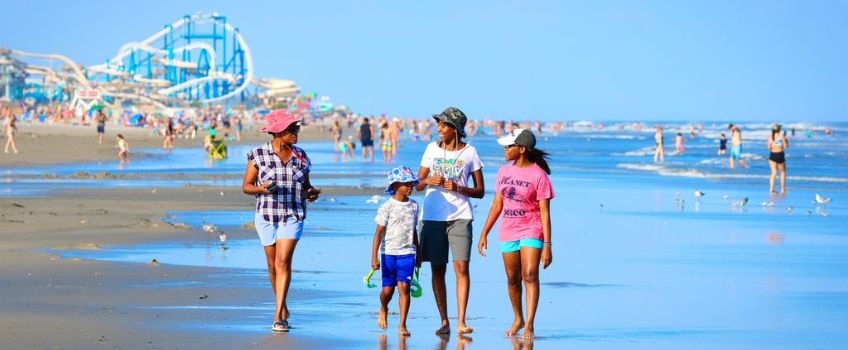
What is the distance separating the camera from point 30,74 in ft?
495

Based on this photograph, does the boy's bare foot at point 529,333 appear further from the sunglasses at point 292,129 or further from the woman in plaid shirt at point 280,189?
the sunglasses at point 292,129

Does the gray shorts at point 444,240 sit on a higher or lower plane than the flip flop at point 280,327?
higher

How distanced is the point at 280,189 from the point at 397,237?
776 millimetres

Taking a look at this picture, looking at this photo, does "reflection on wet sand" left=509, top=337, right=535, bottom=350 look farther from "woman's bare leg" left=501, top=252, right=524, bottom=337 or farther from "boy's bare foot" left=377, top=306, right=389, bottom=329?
"boy's bare foot" left=377, top=306, right=389, bottom=329

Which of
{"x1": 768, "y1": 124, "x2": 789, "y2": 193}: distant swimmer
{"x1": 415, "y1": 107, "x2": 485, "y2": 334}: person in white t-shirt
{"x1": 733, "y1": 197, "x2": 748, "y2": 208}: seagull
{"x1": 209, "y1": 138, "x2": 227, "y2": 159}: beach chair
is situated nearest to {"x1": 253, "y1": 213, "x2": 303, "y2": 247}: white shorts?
{"x1": 415, "y1": 107, "x2": 485, "y2": 334}: person in white t-shirt

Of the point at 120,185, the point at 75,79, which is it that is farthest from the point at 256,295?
the point at 75,79

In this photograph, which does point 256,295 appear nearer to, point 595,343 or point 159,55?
point 595,343

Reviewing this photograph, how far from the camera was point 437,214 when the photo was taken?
8.23 metres

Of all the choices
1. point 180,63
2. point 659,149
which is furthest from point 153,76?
point 659,149

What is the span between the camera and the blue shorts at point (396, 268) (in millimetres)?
8047

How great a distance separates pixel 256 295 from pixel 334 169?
80.9ft

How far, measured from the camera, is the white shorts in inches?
322

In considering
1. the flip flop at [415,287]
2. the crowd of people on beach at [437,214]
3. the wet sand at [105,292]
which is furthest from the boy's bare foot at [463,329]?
the wet sand at [105,292]

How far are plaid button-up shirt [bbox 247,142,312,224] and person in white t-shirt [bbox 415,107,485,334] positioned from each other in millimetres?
737
